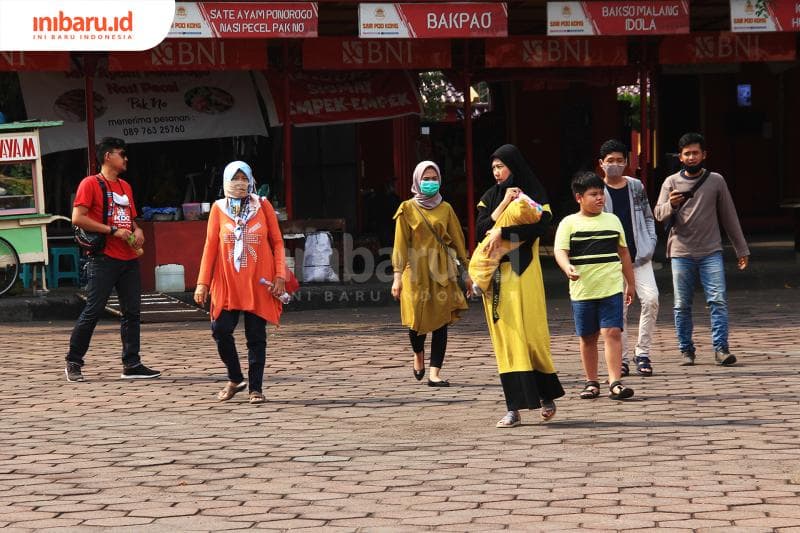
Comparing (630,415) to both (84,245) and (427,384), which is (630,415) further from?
(84,245)

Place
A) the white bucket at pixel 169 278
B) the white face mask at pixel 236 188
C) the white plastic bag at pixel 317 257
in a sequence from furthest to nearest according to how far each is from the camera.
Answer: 1. the white plastic bag at pixel 317 257
2. the white bucket at pixel 169 278
3. the white face mask at pixel 236 188

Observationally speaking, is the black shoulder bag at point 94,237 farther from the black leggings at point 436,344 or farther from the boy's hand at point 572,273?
the boy's hand at point 572,273

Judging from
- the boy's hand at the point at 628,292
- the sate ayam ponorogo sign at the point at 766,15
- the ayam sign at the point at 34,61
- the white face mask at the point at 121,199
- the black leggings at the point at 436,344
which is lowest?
the black leggings at the point at 436,344

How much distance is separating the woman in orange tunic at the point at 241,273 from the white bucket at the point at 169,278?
7.05 m

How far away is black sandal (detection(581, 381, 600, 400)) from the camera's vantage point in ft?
30.2

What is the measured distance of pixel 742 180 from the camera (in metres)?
22.7

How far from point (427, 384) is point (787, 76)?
1431 centimetres

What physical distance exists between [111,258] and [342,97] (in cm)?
854

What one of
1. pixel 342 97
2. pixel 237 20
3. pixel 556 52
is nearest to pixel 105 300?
pixel 237 20

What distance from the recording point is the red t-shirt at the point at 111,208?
34.9 ft

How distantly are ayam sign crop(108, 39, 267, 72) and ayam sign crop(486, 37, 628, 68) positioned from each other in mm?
2851

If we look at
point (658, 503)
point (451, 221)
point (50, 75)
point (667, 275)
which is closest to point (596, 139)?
point (667, 275)

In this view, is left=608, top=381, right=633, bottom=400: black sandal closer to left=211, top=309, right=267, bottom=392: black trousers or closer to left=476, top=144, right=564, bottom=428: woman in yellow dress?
left=476, top=144, right=564, bottom=428: woman in yellow dress

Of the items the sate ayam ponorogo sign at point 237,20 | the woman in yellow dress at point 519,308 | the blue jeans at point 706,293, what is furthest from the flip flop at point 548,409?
the sate ayam ponorogo sign at point 237,20
